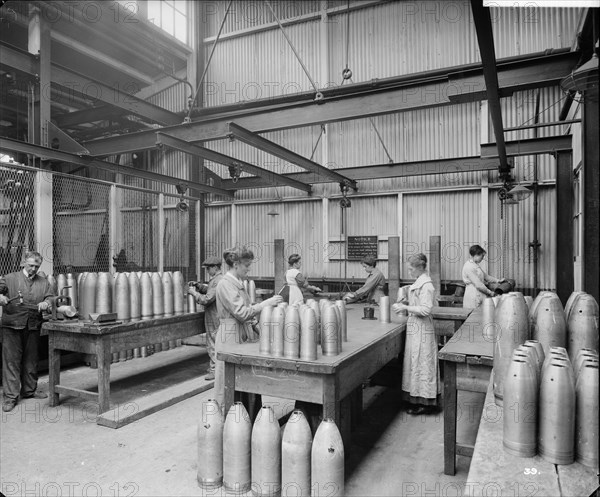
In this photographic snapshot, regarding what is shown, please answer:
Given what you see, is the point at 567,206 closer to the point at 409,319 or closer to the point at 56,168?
the point at 409,319

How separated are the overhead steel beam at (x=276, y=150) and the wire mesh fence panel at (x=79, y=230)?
2.62 meters

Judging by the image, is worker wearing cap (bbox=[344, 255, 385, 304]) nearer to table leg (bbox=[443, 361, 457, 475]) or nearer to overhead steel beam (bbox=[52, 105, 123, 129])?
table leg (bbox=[443, 361, 457, 475])

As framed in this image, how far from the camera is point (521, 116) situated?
870 cm

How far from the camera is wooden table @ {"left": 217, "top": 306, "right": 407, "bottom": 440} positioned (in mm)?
2938

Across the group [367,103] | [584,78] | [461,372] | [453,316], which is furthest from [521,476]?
[367,103]

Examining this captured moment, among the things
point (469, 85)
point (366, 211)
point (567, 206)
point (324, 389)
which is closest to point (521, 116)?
point (567, 206)

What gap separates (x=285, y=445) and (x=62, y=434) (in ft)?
8.47

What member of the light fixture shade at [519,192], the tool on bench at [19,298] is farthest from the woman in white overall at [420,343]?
the tool on bench at [19,298]

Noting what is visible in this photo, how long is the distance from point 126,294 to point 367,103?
3659 millimetres

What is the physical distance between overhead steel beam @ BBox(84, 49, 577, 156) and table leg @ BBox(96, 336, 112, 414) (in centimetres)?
267

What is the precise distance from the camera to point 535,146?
21.8 ft

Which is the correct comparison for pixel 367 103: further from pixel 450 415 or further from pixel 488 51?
pixel 450 415

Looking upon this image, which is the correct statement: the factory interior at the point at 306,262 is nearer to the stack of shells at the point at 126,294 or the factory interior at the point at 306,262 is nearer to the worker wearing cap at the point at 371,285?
the stack of shells at the point at 126,294

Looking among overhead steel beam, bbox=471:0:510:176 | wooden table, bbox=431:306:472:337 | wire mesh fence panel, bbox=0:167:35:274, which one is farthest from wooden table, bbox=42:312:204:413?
overhead steel beam, bbox=471:0:510:176
